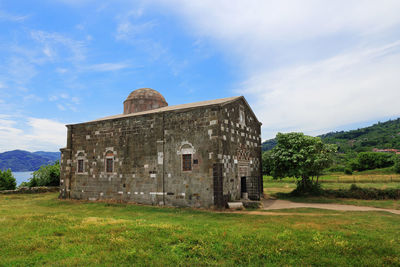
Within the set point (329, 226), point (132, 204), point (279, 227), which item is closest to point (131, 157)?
point (132, 204)

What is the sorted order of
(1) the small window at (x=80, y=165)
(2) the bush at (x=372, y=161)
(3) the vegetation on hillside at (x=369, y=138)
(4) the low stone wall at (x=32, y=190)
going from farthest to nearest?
(3) the vegetation on hillside at (x=369, y=138)
(2) the bush at (x=372, y=161)
(4) the low stone wall at (x=32, y=190)
(1) the small window at (x=80, y=165)

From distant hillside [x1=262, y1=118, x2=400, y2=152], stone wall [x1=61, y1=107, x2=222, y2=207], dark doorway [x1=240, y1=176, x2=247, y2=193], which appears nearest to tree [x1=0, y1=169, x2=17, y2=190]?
stone wall [x1=61, y1=107, x2=222, y2=207]

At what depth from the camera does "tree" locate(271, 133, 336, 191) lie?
21297 millimetres

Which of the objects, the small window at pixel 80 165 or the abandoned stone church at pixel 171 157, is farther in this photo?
the small window at pixel 80 165

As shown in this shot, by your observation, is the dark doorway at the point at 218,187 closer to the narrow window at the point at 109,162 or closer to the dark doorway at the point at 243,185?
the dark doorway at the point at 243,185

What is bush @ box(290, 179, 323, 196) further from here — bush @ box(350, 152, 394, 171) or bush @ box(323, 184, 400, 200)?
bush @ box(350, 152, 394, 171)

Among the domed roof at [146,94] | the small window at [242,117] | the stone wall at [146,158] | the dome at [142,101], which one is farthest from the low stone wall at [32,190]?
the small window at [242,117]

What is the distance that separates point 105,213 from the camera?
1579cm

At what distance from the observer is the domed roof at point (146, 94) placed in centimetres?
2874

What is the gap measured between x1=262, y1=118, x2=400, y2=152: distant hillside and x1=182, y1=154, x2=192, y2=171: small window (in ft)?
295

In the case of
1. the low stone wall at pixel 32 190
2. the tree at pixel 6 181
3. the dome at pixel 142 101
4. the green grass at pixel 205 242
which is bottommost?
the green grass at pixel 205 242

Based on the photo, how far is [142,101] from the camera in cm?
2850

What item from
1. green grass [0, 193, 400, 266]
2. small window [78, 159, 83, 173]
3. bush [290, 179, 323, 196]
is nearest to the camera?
green grass [0, 193, 400, 266]

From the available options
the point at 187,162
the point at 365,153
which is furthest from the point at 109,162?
the point at 365,153
